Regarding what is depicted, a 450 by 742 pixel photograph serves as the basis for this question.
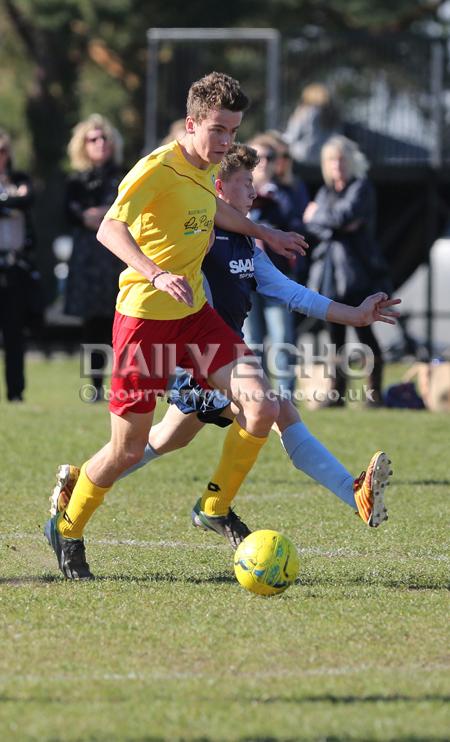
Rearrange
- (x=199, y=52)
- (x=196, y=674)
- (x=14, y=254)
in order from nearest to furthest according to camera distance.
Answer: (x=196, y=674) → (x=14, y=254) → (x=199, y=52)

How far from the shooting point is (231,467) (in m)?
6.72

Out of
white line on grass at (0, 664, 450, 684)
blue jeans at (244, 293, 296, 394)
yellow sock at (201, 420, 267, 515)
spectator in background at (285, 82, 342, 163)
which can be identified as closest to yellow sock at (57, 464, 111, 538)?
yellow sock at (201, 420, 267, 515)

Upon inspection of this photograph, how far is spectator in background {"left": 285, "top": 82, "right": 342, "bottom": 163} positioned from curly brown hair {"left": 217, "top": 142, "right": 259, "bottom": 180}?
8.89 meters

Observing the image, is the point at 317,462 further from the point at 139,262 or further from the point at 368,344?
the point at 368,344

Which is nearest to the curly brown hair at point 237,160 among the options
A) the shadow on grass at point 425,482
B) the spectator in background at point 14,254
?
the shadow on grass at point 425,482

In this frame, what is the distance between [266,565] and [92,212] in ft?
22.9

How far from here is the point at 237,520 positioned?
6.96 metres

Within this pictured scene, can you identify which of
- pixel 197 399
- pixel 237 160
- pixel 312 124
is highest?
pixel 312 124

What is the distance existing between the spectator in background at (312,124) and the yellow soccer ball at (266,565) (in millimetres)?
10443

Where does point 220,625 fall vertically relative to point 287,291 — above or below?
below

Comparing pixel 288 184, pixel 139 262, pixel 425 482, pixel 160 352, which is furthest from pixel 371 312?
pixel 288 184

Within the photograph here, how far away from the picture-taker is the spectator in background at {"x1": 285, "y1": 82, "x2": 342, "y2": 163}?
1584 centimetres

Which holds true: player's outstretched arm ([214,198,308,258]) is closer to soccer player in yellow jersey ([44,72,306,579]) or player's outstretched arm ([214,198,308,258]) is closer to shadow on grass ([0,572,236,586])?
soccer player in yellow jersey ([44,72,306,579])

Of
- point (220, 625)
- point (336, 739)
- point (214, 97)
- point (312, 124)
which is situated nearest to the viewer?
point (336, 739)
